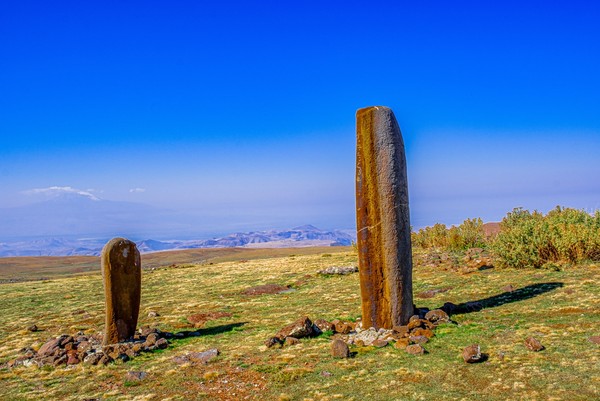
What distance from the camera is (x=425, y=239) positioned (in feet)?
90.0

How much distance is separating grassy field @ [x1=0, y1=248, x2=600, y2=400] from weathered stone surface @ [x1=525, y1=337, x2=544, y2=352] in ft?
0.38

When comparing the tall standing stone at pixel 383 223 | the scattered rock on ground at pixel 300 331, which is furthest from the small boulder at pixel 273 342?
the tall standing stone at pixel 383 223

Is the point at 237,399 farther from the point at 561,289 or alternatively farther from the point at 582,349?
the point at 561,289

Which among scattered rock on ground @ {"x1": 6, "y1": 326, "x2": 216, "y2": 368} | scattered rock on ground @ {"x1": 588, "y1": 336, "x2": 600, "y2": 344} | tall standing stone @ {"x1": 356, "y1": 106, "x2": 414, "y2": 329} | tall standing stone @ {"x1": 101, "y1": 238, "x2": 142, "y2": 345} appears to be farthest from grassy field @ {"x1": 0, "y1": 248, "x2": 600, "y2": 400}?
tall standing stone @ {"x1": 101, "y1": 238, "x2": 142, "y2": 345}

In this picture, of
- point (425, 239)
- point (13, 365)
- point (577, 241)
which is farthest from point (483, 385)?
point (425, 239)

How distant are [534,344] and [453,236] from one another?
1674cm

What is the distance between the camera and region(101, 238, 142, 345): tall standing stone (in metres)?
11.8

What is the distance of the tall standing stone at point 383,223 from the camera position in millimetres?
10727

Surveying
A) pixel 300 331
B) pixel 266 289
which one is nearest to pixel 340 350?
pixel 300 331

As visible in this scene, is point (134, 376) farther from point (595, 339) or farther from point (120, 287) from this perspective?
point (595, 339)

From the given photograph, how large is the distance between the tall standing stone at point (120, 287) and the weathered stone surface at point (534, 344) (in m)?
8.57

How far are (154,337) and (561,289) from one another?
1000 cm

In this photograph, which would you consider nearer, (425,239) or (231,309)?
(231,309)

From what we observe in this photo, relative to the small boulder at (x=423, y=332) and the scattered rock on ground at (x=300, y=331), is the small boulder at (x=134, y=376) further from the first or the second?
the small boulder at (x=423, y=332)
